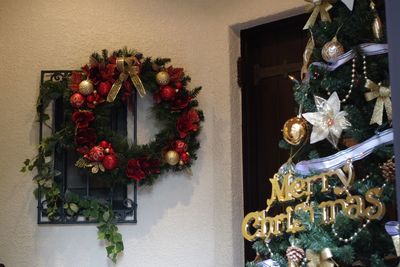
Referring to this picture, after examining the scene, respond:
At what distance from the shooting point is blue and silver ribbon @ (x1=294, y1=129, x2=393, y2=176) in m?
1.04

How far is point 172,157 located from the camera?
1.79 metres

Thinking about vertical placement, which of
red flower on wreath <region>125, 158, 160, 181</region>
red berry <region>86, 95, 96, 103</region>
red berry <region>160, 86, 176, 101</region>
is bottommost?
red flower on wreath <region>125, 158, 160, 181</region>

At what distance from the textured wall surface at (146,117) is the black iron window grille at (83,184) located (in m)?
0.04

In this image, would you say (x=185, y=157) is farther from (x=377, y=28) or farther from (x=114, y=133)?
(x=377, y=28)

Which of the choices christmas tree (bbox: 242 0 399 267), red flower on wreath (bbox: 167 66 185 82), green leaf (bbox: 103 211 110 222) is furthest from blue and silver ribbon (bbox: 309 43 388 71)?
green leaf (bbox: 103 211 110 222)

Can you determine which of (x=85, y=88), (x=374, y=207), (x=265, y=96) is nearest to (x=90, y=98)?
(x=85, y=88)

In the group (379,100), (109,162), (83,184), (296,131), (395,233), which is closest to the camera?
(395,233)

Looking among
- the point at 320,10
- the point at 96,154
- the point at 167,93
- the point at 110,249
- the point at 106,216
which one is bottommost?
the point at 110,249

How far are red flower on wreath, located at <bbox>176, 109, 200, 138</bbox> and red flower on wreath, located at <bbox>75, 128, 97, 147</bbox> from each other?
322mm

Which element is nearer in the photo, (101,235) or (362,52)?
(362,52)

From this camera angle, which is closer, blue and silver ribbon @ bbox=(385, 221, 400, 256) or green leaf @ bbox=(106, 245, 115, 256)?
blue and silver ribbon @ bbox=(385, 221, 400, 256)

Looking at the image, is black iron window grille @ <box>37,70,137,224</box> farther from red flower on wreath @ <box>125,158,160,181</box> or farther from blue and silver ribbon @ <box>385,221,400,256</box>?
blue and silver ribbon @ <box>385,221,400,256</box>

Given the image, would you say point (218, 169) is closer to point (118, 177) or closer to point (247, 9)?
point (118, 177)

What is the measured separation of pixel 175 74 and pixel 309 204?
0.90m
